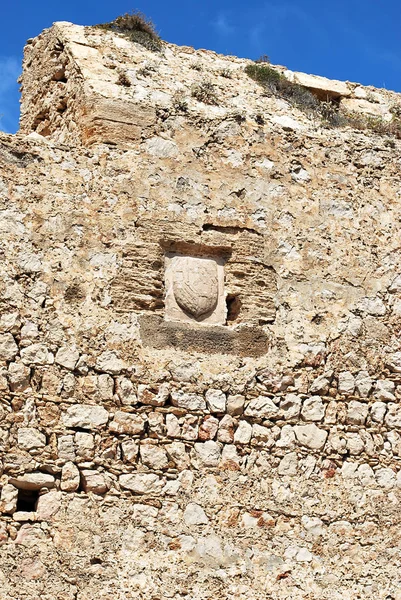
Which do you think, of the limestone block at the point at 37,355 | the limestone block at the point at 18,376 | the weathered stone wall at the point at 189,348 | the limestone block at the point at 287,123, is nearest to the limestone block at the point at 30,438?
the weathered stone wall at the point at 189,348

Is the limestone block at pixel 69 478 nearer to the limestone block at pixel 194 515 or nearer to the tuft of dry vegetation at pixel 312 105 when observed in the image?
the limestone block at pixel 194 515

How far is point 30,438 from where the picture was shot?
695cm

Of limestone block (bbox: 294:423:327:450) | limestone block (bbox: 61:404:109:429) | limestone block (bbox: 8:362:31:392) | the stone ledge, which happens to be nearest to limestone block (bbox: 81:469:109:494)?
limestone block (bbox: 61:404:109:429)

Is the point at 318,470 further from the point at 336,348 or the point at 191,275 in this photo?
the point at 191,275

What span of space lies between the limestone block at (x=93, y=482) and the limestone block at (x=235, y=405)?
1.14m

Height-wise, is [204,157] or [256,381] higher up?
[204,157]

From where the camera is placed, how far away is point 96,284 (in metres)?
7.54

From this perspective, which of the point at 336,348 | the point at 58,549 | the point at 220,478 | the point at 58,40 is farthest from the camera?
the point at 58,40

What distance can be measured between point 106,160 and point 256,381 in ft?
6.86

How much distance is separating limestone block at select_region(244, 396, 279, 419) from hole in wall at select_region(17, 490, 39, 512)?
5.69ft

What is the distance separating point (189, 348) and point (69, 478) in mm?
1400

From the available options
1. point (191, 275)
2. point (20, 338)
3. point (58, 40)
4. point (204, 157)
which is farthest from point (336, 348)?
Answer: point (58, 40)

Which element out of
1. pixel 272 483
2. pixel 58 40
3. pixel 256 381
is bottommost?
pixel 272 483

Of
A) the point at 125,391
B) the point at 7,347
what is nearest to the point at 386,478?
the point at 125,391
